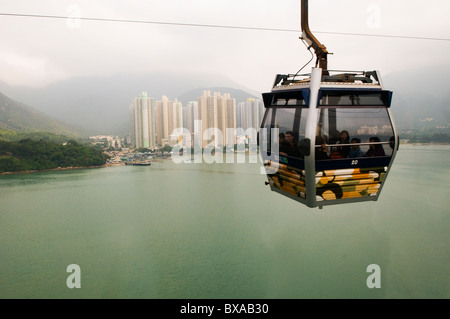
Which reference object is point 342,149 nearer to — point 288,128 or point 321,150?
point 321,150

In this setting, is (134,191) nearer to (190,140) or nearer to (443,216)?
(190,140)

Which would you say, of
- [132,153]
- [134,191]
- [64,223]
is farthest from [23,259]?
[132,153]

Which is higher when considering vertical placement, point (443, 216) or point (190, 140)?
point (190, 140)

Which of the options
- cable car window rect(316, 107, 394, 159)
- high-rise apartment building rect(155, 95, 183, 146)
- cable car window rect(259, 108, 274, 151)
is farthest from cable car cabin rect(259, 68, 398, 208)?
high-rise apartment building rect(155, 95, 183, 146)

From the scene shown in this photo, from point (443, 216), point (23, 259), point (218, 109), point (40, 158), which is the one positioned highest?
point (218, 109)

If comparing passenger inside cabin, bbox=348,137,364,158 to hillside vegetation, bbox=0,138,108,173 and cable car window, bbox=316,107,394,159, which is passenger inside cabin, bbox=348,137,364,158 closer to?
cable car window, bbox=316,107,394,159
